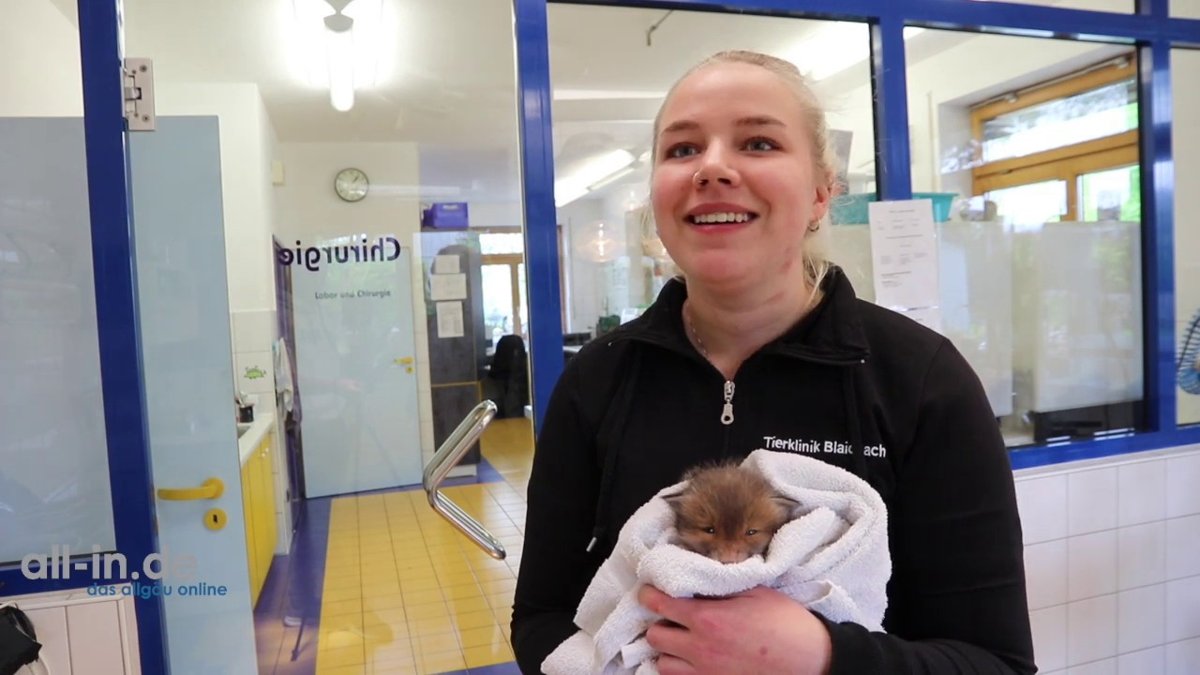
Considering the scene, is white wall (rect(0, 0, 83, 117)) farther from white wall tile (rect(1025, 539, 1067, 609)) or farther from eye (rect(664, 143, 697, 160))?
white wall tile (rect(1025, 539, 1067, 609))

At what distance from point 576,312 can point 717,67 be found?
47.5 inches

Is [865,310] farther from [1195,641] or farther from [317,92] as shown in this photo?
[317,92]

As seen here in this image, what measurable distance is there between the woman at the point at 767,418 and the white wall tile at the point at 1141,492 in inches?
79.6

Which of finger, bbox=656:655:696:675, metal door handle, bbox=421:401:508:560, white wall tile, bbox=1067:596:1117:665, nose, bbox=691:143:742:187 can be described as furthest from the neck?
white wall tile, bbox=1067:596:1117:665

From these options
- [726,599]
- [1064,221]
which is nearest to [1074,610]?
[1064,221]

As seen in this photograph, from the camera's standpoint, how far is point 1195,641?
2.46 meters

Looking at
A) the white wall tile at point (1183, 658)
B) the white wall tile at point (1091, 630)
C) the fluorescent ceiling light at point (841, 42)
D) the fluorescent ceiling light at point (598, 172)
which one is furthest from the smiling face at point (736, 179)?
the white wall tile at point (1183, 658)

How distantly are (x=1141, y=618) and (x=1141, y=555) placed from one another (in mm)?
214

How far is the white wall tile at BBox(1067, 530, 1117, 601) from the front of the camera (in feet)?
7.49

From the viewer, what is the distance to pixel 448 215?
2562 mm

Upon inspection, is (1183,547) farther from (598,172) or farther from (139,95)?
(139,95)

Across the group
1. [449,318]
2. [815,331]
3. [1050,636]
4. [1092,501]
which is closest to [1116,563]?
[1092,501]

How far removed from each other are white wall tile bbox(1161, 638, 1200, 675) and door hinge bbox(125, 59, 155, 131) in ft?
11.3

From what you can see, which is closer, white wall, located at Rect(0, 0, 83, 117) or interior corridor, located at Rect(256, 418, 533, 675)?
white wall, located at Rect(0, 0, 83, 117)
